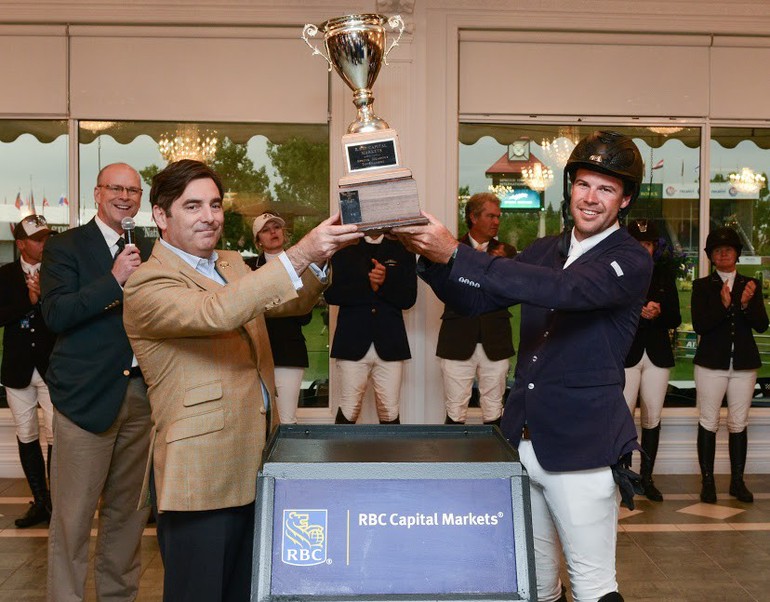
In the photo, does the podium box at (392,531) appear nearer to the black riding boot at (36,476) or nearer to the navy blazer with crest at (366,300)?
the navy blazer with crest at (366,300)

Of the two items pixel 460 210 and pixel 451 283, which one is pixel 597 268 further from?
pixel 460 210

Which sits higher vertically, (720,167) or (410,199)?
(720,167)

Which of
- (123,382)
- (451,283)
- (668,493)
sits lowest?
(668,493)

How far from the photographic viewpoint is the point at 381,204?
8.19ft

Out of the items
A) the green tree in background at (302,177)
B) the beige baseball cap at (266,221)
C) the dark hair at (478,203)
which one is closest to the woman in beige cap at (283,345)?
the beige baseball cap at (266,221)

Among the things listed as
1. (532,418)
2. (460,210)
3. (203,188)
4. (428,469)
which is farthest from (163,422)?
(460,210)

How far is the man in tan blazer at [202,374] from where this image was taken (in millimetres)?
2301

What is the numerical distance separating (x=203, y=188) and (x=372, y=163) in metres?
0.49

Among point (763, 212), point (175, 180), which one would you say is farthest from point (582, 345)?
point (763, 212)

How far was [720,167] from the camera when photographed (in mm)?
6848

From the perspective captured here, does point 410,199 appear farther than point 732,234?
No

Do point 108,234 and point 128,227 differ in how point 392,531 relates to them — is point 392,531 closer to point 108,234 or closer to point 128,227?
point 128,227

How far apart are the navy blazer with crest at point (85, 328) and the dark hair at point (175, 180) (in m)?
0.99

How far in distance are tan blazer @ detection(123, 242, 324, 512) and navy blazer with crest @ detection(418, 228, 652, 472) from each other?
0.58 m
